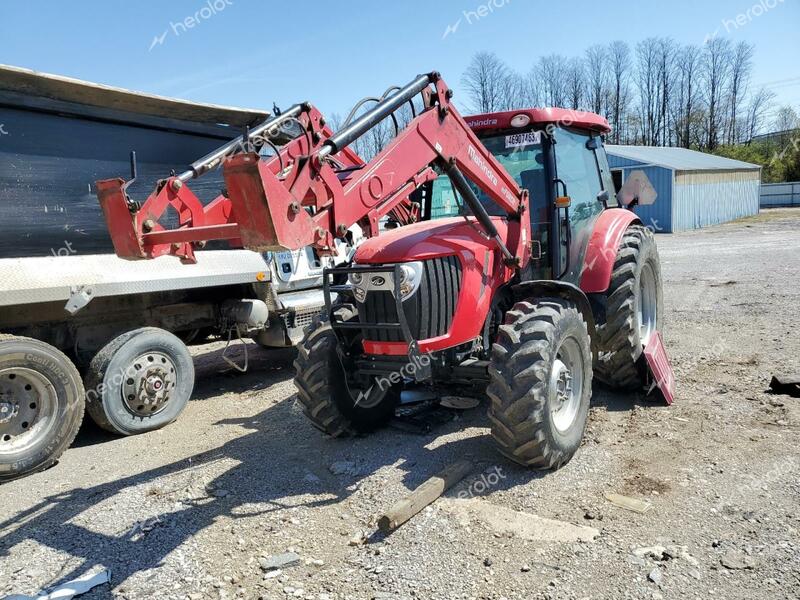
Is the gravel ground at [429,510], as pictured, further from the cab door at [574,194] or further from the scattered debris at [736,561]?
A: the cab door at [574,194]

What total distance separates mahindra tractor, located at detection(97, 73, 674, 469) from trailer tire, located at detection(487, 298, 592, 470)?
0.01 m

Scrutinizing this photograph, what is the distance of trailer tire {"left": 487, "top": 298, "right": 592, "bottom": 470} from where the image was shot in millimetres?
3766

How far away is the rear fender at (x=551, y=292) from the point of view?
4.38 meters

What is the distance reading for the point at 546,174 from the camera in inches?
192

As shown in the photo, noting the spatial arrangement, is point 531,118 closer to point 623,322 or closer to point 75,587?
point 623,322

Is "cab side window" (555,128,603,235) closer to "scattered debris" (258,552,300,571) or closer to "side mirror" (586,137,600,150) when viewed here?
"side mirror" (586,137,600,150)

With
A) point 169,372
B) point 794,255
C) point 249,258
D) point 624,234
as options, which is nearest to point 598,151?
point 624,234

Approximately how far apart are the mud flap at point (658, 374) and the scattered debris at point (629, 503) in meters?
1.73

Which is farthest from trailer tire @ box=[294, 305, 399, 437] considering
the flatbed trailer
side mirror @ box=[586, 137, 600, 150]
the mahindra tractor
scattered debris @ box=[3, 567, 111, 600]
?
side mirror @ box=[586, 137, 600, 150]

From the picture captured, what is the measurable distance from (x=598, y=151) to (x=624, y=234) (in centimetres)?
84

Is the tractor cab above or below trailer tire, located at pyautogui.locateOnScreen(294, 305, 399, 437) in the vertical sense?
above

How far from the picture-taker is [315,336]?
180 inches

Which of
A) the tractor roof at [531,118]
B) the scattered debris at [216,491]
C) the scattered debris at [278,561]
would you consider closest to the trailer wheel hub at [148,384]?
the scattered debris at [216,491]

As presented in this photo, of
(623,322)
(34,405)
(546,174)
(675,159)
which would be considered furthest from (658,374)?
(675,159)
